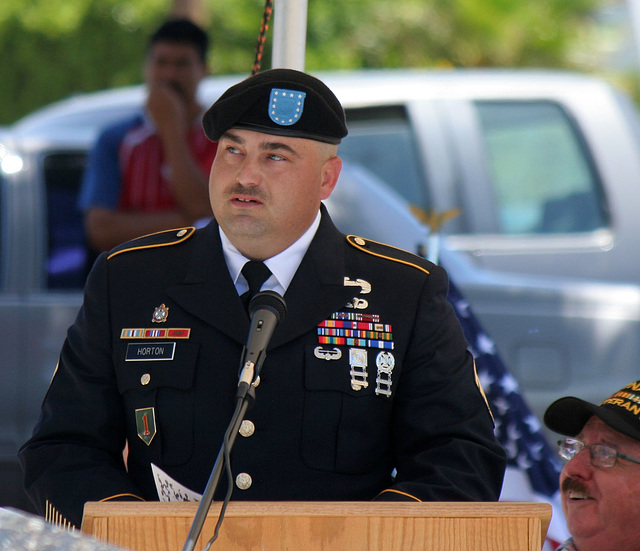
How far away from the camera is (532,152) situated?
584 cm

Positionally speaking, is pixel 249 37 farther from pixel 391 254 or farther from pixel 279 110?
pixel 279 110

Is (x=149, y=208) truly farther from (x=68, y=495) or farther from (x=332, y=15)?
(x=332, y=15)

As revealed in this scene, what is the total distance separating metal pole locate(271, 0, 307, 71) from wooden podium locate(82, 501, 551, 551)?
1.48m

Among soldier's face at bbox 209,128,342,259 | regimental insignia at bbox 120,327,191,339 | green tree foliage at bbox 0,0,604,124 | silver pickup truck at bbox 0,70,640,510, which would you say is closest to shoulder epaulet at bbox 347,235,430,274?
soldier's face at bbox 209,128,342,259

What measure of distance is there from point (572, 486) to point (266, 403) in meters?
0.70

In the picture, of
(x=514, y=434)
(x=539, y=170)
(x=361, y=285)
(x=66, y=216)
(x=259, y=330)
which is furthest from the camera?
(x=539, y=170)

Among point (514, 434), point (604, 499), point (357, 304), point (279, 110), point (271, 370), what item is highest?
point (279, 110)

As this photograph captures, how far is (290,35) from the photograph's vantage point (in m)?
2.81

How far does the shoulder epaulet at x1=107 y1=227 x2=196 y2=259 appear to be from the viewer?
7.68 feet

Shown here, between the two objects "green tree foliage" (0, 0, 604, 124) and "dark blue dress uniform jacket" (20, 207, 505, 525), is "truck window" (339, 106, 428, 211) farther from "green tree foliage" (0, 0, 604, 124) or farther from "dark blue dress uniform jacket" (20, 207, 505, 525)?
"green tree foliage" (0, 0, 604, 124)

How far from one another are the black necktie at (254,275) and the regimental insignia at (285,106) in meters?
0.30

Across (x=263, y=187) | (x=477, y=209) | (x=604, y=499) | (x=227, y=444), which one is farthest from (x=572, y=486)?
(x=477, y=209)

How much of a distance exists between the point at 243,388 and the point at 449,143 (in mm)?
4033

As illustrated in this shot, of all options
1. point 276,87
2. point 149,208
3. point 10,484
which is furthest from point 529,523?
point 10,484
